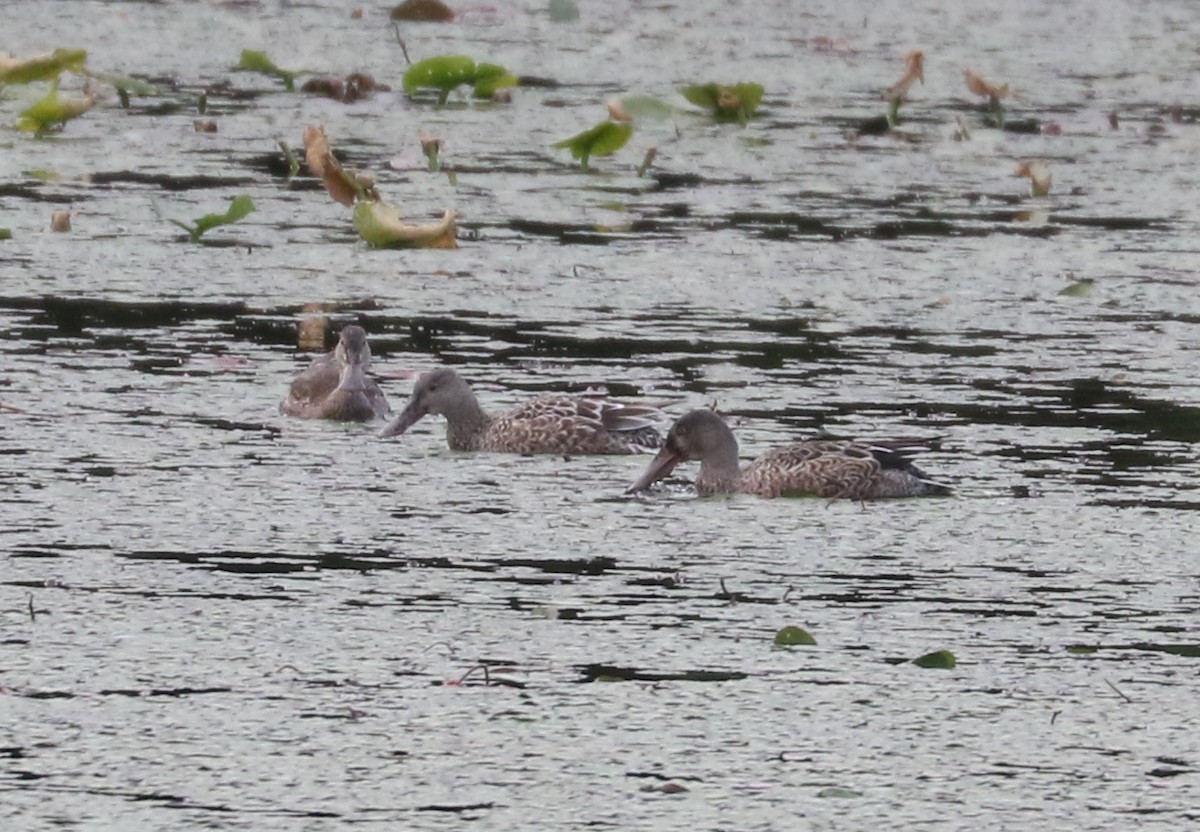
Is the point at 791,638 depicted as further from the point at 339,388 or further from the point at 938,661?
the point at 339,388

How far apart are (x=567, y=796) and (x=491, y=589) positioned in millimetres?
1498

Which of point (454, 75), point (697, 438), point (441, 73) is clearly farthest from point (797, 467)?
point (454, 75)

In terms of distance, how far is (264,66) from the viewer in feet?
57.2

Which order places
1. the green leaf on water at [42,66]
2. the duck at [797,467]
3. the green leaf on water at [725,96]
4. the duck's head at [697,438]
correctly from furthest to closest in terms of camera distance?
the green leaf on water at [725,96] → the green leaf on water at [42,66] → the duck's head at [697,438] → the duck at [797,467]

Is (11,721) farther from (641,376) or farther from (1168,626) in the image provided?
(641,376)

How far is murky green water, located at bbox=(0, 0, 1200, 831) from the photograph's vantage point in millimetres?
5418

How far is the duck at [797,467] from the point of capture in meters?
7.79

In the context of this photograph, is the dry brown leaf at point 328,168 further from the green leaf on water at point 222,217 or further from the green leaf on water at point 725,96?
the green leaf on water at point 725,96

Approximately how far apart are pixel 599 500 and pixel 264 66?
394 inches

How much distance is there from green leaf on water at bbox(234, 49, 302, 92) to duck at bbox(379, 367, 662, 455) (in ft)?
28.6

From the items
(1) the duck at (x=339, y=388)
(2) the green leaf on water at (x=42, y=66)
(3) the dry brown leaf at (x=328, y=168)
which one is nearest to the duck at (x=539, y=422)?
(1) the duck at (x=339, y=388)

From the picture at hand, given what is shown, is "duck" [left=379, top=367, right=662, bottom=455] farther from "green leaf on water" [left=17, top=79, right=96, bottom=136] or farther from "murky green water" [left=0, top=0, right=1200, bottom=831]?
"green leaf on water" [left=17, top=79, right=96, bottom=136]

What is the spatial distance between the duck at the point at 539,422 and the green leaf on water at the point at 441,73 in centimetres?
743

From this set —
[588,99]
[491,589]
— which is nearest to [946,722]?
[491,589]
